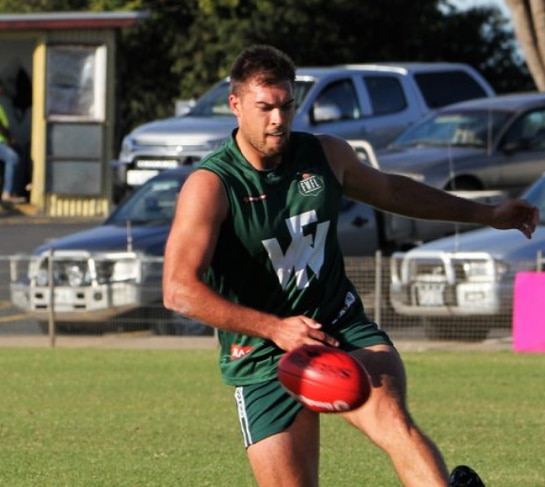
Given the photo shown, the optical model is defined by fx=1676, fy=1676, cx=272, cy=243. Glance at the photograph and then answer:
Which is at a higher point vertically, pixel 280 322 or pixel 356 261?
pixel 280 322

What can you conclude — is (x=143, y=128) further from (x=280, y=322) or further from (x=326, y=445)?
(x=280, y=322)

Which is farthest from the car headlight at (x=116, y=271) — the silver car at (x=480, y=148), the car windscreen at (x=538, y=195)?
the silver car at (x=480, y=148)

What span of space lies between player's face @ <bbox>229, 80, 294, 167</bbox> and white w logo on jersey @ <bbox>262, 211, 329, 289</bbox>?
249 mm

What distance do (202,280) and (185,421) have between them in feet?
19.9

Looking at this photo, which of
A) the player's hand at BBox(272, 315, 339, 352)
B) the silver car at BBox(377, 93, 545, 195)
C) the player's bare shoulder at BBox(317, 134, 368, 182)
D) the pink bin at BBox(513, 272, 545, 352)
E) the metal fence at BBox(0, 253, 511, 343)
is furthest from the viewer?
the silver car at BBox(377, 93, 545, 195)

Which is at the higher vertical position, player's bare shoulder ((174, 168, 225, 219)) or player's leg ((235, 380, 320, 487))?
player's bare shoulder ((174, 168, 225, 219))

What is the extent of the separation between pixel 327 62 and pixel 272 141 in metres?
33.3

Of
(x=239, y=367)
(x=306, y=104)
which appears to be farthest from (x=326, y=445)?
(x=306, y=104)

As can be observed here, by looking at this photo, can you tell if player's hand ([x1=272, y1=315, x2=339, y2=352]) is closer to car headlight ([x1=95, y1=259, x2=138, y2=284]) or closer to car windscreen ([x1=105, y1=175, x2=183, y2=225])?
car headlight ([x1=95, y1=259, x2=138, y2=284])

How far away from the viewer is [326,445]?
408 inches

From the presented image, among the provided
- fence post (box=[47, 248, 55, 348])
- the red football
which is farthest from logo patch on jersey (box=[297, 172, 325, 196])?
fence post (box=[47, 248, 55, 348])

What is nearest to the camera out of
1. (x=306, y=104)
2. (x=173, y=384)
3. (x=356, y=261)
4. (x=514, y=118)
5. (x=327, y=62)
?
(x=173, y=384)

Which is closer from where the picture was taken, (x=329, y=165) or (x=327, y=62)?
(x=329, y=165)

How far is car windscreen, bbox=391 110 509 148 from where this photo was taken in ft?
66.6
